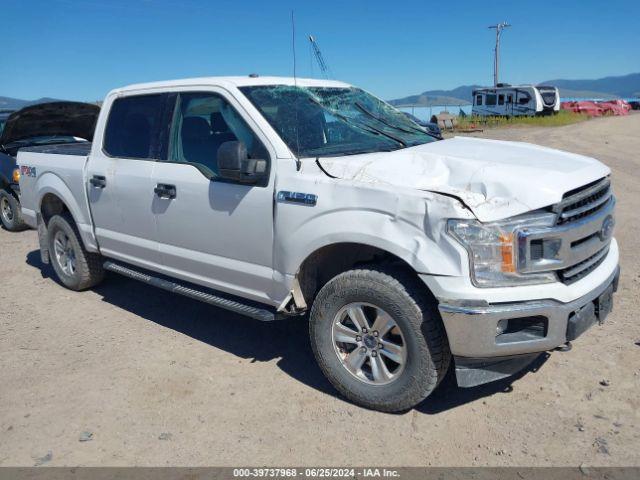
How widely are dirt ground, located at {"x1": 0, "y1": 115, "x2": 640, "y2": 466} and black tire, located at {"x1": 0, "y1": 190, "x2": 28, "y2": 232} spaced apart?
4.49 metres

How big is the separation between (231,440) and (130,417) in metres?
0.73

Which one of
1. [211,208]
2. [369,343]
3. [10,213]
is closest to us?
[369,343]

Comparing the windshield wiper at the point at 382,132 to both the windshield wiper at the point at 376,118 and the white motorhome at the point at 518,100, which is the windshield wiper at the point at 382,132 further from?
the white motorhome at the point at 518,100

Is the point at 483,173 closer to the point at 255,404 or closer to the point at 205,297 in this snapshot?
the point at 255,404

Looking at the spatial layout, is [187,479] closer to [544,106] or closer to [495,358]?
[495,358]

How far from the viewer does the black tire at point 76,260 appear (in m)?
5.80

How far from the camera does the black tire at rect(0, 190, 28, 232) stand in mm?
9153

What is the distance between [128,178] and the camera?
4.73 m

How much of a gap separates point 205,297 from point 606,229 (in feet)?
9.06

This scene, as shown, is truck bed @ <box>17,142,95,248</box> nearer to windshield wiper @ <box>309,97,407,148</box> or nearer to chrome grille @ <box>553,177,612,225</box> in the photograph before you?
windshield wiper @ <box>309,97,407,148</box>

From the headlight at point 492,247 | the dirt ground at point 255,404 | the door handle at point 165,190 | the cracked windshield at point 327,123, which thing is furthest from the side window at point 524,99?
the headlight at point 492,247

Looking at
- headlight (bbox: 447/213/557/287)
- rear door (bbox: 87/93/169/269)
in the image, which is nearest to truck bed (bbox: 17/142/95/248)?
rear door (bbox: 87/93/169/269)

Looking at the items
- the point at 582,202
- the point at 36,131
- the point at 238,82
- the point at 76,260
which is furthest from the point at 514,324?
the point at 36,131

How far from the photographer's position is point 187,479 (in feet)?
9.84
